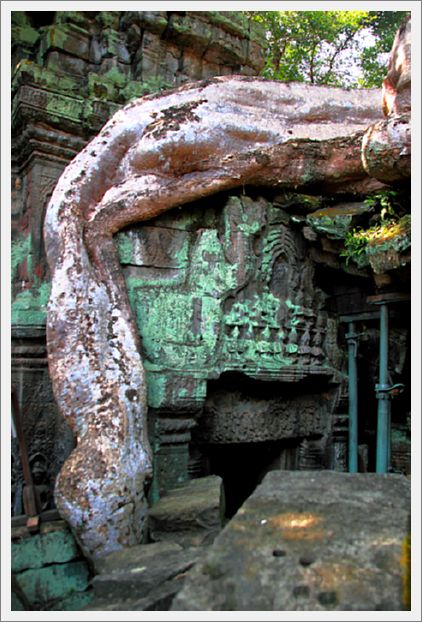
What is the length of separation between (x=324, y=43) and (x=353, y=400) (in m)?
11.0

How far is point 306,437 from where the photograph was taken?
5344mm

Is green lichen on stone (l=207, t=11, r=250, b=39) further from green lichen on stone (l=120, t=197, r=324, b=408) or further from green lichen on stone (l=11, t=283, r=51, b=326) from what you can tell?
green lichen on stone (l=11, t=283, r=51, b=326)

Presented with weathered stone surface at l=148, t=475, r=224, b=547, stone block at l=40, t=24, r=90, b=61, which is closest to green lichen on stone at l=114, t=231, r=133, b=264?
weathered stone surface at l=148, t=475, r=224, b=547

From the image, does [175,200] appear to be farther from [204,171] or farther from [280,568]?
[280,568]

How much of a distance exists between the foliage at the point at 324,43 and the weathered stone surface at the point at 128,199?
7837mm

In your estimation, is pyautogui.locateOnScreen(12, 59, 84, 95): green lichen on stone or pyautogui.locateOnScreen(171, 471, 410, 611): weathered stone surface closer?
pyautogui.locateOnScreen(171, 471, 410, 611): weathered stone surface

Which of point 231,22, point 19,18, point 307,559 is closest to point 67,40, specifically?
point 19,18

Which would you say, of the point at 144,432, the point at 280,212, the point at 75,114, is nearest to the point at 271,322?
the point at 280,212

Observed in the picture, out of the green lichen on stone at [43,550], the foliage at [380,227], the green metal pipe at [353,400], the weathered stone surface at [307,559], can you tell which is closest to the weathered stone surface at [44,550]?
the green lichen on stone at [43,550]

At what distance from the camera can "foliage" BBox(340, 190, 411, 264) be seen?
4223mm

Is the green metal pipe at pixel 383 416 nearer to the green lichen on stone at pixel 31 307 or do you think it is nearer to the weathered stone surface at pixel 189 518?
the weathered stone surface at pixel 189 518

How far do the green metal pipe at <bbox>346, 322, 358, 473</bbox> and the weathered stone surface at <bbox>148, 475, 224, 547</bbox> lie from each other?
6.56 feet

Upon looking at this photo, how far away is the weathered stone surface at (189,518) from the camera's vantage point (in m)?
3.09

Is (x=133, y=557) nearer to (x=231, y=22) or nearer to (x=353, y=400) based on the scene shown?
(x=353, y=400)
